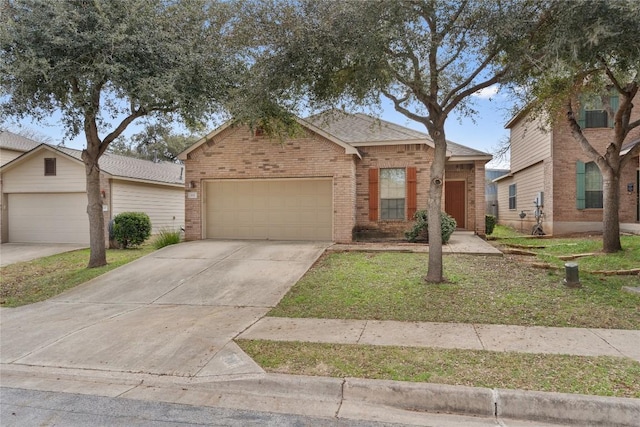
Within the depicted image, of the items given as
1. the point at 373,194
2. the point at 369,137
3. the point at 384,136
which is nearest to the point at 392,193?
the point at 373,194

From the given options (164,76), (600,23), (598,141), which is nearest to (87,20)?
(164,76)

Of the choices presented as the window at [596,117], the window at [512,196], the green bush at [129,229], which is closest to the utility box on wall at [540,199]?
the window at [596,117]

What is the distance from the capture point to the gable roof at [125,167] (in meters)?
16.8

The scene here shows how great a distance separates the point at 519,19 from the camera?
6895mm

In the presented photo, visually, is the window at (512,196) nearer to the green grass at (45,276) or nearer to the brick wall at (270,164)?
the brick wall at (270,164)

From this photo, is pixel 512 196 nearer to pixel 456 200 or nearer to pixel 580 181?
pixel 580 181

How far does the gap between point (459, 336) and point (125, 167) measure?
56.5ft

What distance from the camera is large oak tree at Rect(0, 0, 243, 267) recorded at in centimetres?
840

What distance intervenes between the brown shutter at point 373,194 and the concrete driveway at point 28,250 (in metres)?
11.1

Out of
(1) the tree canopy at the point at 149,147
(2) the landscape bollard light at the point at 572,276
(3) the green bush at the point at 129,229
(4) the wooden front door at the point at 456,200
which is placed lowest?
(2) the landscape bollard light at the point at 572,276

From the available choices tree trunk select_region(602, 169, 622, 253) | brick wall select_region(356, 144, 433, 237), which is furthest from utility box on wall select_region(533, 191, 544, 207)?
brick wall select_region(356, 144, 433, 237)

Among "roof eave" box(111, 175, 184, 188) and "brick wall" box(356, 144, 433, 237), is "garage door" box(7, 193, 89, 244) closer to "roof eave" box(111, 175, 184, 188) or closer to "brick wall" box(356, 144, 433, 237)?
"roof eave" box(111, 175, 184, 188)

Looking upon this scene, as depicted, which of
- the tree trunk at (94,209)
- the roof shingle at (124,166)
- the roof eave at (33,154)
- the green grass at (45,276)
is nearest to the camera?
the green grass at (45,276)

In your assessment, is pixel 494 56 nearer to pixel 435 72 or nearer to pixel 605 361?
pixel 435 72
